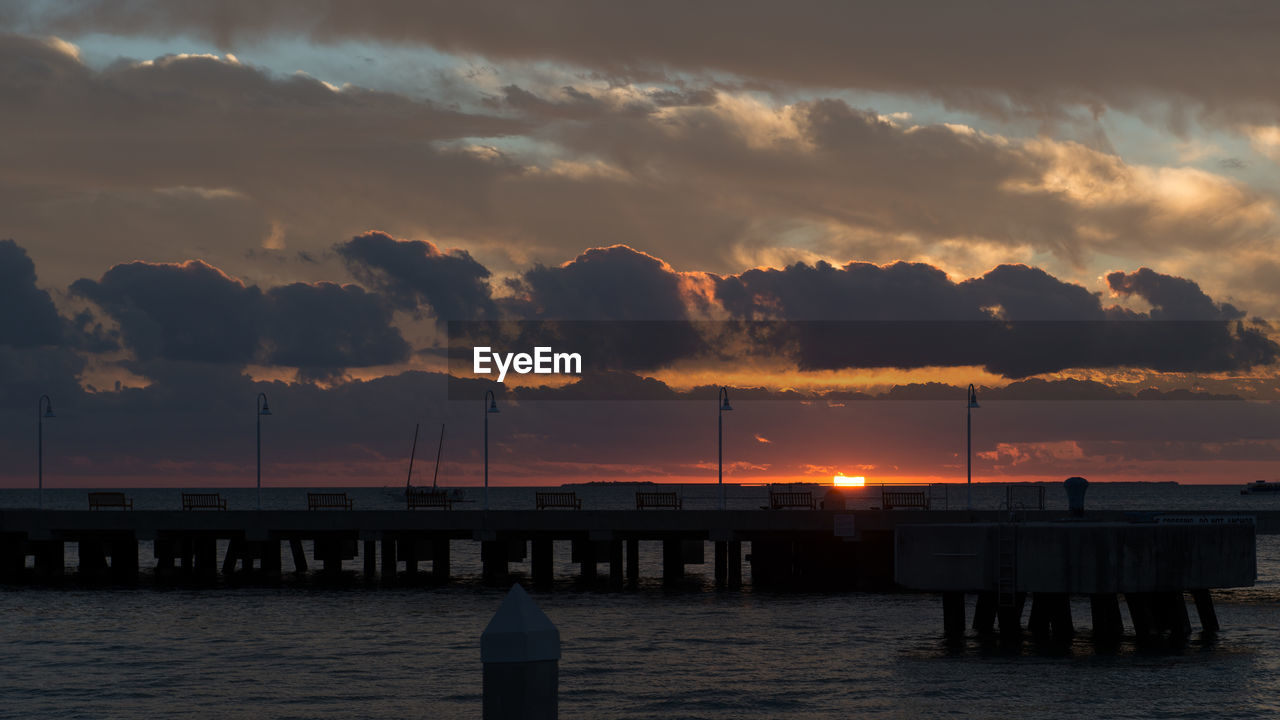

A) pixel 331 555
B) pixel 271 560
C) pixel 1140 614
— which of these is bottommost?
pixel 271 560

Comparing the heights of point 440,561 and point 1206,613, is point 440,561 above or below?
below

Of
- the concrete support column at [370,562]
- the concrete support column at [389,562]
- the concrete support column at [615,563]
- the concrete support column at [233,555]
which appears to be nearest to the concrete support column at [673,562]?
the concrete support column at [615,563]

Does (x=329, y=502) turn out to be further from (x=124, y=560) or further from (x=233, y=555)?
(x=124, y=560)

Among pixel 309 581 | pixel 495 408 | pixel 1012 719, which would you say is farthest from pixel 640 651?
pixel 309 581

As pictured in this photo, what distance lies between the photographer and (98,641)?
4638cm

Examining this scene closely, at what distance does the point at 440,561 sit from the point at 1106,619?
3491 centimetres

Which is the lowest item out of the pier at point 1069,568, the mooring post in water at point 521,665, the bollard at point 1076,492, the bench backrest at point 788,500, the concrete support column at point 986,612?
the concrete support column at point 986,612

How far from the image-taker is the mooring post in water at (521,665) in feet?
27.8

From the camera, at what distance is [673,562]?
223 feet

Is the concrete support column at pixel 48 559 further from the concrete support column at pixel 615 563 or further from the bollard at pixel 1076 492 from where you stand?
the bollard at pixel 1076 492

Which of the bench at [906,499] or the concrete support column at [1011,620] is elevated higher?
the bench at [906,499]

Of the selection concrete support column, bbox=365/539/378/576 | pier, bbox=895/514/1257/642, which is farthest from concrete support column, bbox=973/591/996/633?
concrete support column, bbox=365/539/378/576

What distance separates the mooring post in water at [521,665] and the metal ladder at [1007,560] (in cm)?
3385

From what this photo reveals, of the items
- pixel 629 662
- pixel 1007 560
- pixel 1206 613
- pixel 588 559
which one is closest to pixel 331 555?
pixel 588 559
